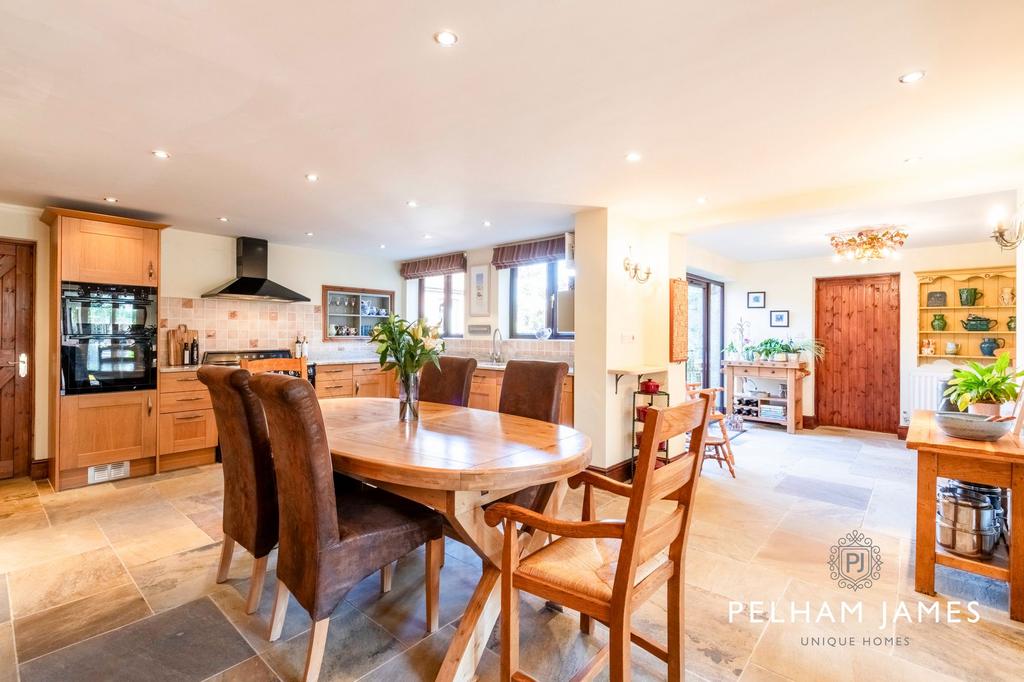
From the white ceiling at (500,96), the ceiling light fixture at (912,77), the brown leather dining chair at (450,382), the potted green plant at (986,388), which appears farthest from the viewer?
the brown leather dining chair at (450,382)

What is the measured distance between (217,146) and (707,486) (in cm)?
415

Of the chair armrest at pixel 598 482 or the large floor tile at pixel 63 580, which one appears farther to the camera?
the large floor tile at pixel 63 580

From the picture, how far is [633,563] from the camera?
1.28m

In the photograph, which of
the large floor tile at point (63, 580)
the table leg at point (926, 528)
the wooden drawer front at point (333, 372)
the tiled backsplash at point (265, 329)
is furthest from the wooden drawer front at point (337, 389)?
the table leg at point (926, 528)

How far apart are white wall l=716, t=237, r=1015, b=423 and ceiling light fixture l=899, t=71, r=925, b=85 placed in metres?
3.85

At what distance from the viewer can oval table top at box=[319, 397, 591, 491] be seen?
1596mm

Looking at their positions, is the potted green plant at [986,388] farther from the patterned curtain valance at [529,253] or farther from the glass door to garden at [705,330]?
the glass door to garden at [705,330]

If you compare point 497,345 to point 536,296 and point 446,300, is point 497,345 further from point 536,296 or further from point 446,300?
point 446,300

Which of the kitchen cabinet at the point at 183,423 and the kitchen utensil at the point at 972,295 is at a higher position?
the kitchen utensil at the point at 972,295

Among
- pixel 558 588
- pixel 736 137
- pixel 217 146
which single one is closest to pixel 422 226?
pixel 217 146

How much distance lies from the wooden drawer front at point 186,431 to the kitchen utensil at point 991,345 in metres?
7.89

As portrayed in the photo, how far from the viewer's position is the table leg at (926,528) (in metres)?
2.24

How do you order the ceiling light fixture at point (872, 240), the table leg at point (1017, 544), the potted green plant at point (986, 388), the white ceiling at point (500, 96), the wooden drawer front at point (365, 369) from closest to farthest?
the white ceiling at point (500, 96) → the table leg at point (1017, 544) → the potted green plant at point (986, 388) → the ceiling light fixture at point (872, 240) → the wooden drawer front at point (365, 369)

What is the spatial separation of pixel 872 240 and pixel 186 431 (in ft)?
22.0
